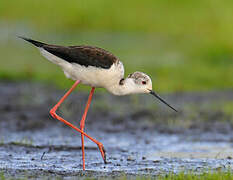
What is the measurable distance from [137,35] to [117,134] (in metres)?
9.48

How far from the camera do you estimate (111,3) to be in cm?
2020

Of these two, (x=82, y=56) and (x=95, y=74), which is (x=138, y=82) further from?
(x=82, y=56)

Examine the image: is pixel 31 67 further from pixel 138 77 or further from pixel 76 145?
pixel 138 77

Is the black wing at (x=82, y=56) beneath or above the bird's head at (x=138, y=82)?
above

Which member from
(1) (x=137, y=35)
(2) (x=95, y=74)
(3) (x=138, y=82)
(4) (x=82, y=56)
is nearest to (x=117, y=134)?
Answer: (3) (x=138, y=82)

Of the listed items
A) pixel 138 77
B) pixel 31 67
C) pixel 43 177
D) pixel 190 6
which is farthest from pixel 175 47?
pixel 43 177

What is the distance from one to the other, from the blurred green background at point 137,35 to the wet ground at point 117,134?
1454 millimetres

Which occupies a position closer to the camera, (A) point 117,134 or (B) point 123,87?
(B) point 123,87

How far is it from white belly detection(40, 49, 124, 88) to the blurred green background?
6.16 metres

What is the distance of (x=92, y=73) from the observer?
23.2 ft

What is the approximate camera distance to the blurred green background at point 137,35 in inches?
567

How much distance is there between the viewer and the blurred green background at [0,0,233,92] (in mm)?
14391

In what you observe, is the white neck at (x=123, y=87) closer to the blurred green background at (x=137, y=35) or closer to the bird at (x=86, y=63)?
the bird at (x=86, y=63)

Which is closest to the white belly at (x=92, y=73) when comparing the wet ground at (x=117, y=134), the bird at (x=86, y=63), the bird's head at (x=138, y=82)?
the bird at (x=86, y=63)
